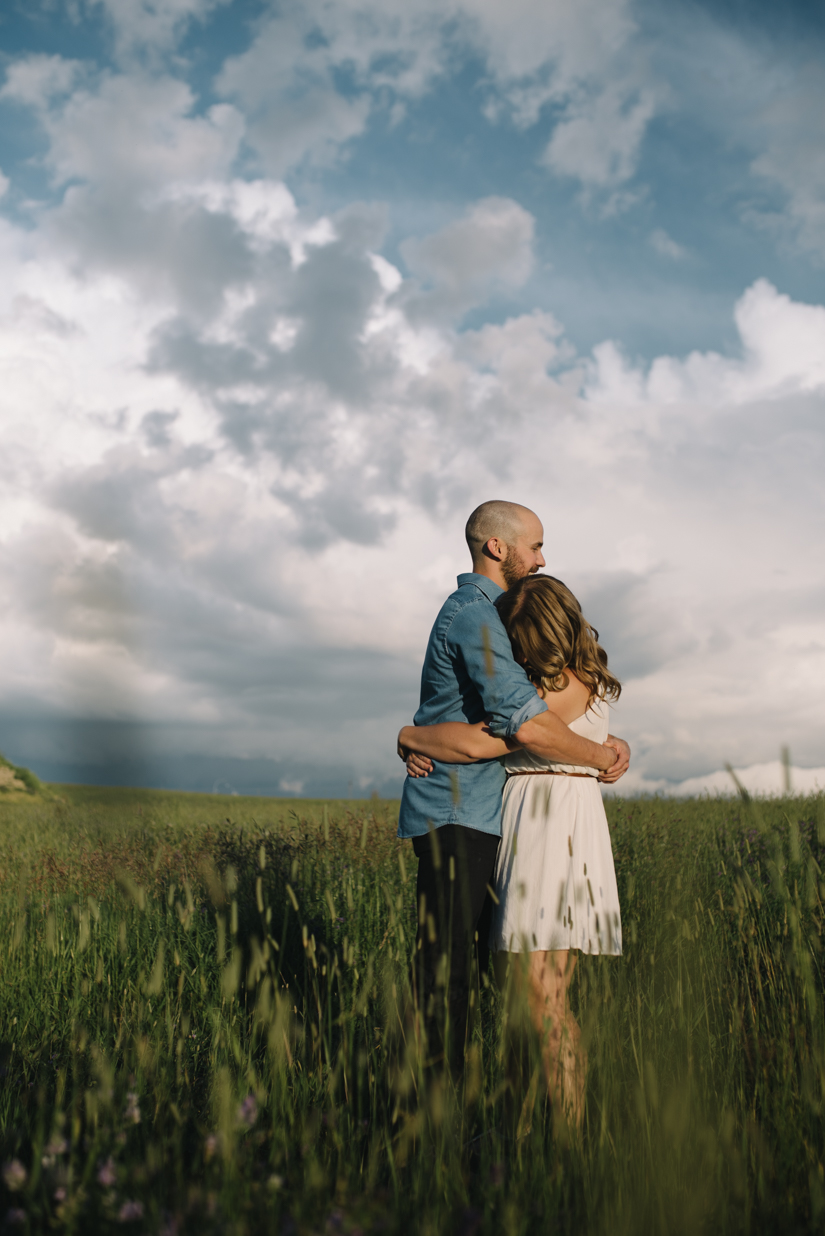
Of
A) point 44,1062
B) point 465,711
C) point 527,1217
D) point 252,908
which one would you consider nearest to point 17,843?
point 252,908

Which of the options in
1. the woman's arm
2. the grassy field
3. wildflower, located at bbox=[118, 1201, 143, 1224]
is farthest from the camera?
the woman's arm

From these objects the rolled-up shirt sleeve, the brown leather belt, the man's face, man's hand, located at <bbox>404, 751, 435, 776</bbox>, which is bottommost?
the brown leather belt

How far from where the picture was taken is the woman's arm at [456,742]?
112 inches

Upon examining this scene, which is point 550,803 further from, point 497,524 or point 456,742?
point 497,524

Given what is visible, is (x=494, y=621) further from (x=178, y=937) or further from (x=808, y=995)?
(x=178, y=937)

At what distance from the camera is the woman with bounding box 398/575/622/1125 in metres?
2.60

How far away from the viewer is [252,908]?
228 inches

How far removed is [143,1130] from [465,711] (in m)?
1.75

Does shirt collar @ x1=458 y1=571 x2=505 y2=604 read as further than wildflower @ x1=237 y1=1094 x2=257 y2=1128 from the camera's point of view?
Yes

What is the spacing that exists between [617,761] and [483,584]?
916 mm

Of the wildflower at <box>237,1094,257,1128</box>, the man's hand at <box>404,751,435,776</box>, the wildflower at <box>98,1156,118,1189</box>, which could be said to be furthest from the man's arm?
the wildflower at <box>98,1156,118,1189</box>

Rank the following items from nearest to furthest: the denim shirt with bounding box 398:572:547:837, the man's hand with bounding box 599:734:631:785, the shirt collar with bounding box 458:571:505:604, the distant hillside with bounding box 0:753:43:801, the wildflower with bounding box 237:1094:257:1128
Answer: the wildflower with bounding box 237:1094:257:1128 < the denim shirt with bounding box 398:572:547:837 < the man's hand with bounding box 599:734:631:785 < the shirt collar with bounding box 458:571:505:604 < the distant hillside with bounding box 0:753:43:801

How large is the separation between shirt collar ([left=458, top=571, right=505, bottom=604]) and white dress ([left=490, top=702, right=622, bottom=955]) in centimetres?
65

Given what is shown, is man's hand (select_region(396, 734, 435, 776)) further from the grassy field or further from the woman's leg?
the woman's leg
